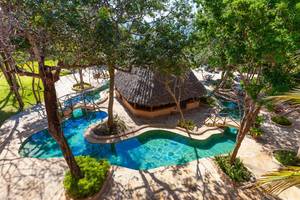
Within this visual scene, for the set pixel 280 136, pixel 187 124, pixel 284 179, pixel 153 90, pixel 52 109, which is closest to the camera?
pixel 284 179

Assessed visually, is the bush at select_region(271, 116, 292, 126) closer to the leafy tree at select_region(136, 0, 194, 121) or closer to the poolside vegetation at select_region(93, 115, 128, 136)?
the leafy tree at select_region(136, 0, 194, 121)

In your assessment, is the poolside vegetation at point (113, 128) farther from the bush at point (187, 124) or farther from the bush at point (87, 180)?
the bush at point (87, 180)

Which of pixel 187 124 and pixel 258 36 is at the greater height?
pixel 258 36

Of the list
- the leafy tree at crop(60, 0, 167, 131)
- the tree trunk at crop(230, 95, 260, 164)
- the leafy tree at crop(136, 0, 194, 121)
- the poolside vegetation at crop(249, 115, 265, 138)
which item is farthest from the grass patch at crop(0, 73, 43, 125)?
the poolside vegetation at crop(249, 115, 265, 138)

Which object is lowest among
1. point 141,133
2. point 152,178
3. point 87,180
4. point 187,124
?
point 152,178

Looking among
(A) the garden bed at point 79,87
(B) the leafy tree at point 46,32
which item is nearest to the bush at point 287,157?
(B) the leafy tree at point 46,32

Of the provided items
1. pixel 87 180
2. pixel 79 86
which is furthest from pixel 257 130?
pixel 79 86

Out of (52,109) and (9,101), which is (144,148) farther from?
(9,101)
